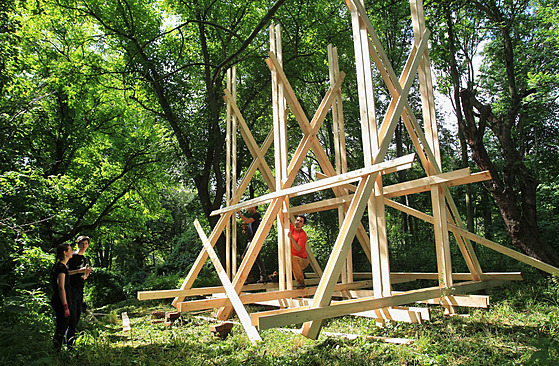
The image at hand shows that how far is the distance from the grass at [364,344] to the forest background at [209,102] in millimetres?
1938

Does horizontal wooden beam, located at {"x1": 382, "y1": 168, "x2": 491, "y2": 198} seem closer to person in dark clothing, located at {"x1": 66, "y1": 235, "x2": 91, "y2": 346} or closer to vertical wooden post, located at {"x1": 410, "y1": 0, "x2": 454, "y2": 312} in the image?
vertical wooden post, located at {"x1": 410, "y1": 0, "x2": 454, "y2": 312}

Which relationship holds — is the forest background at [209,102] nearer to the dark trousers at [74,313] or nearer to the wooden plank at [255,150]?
the wooden plank at [255,150]

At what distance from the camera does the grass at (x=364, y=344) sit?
4.21m

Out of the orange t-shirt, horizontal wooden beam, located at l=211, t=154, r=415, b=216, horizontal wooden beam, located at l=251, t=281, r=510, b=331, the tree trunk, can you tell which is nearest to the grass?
horizontal wooden beam, located at l=251, t=281, r=510, b=331

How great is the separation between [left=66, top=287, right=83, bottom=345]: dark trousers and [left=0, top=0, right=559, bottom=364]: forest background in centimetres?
156

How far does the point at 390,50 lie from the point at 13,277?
557 inches

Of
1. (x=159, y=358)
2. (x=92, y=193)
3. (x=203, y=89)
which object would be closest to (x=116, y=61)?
(x=203, y=89)

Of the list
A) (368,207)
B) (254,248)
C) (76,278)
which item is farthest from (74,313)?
(368,207)

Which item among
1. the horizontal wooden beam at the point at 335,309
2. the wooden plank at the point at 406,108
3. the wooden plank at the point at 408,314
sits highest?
the wooden plank at the point at 406,108

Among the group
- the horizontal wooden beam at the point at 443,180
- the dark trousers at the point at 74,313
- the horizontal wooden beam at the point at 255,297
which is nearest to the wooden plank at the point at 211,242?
the horizontal wooden beam at the point at 255,297

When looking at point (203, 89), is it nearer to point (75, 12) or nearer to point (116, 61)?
point (116, 61)

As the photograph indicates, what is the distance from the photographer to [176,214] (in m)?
25.8

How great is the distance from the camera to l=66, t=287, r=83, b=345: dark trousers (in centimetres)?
515

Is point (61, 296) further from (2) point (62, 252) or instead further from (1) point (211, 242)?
(1) point (211, 242)
